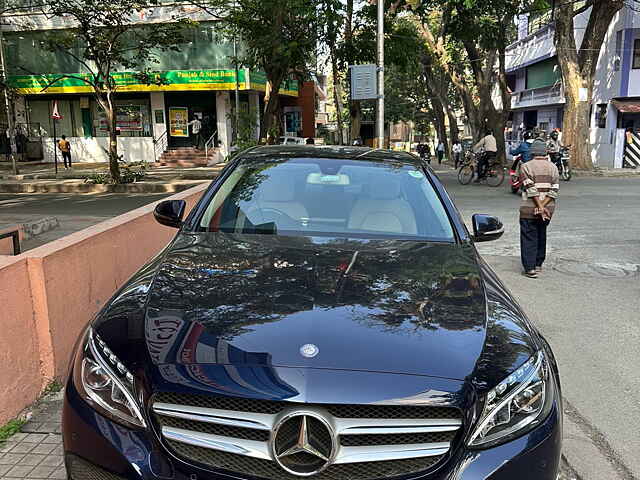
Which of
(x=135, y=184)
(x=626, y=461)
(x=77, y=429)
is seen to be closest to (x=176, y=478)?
(x=77, y=429)

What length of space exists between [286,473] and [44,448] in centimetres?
195

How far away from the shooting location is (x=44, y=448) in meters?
3.22

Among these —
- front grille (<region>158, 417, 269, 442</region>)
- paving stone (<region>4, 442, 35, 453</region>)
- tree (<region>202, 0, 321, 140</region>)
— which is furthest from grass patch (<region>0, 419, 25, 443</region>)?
tree (<region>202, 0, 321, 140</region>)

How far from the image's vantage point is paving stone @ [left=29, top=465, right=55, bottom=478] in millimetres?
2975

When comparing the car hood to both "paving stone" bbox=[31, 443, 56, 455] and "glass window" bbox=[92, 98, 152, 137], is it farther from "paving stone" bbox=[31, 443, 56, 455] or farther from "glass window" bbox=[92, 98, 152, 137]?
"glass window" bbox=[92, 98, 152, 137]

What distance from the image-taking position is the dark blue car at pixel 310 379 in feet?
6.38

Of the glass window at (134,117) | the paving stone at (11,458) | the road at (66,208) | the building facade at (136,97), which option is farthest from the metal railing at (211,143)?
the paving stone at (11,458)

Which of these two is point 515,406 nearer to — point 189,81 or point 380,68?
point 380,68

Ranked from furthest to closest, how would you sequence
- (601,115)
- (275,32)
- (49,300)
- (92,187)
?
(601,115) → (92,187) → (275,32) → (49,300)

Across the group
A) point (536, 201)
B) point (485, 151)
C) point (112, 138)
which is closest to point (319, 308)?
point (536, 201)

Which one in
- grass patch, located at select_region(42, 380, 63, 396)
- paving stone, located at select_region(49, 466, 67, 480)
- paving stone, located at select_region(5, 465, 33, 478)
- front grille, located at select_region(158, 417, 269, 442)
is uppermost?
front grille, located at select_region(158, 417, 269, 442)

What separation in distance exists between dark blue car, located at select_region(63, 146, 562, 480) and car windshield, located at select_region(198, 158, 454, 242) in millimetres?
735

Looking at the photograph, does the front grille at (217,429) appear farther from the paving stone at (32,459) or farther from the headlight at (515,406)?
the paving stone at (32,459)

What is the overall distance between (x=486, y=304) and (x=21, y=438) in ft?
8.65
